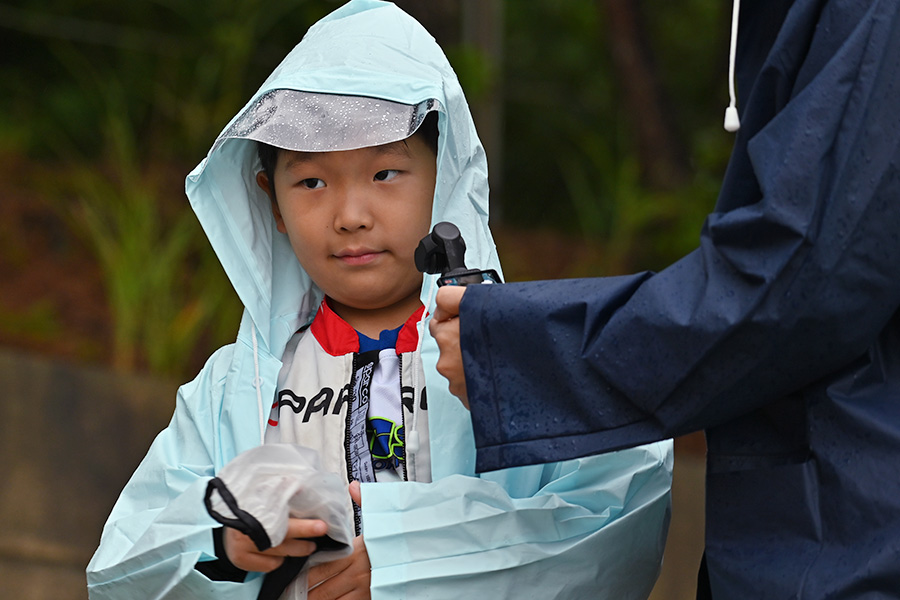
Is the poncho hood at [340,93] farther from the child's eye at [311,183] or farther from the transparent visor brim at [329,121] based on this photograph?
the child's eye at [311,183]

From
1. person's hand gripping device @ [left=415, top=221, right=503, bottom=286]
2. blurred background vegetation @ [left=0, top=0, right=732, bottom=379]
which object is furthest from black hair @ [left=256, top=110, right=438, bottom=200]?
blurred background vegetation @ [left=0, top=0, right=732, bottom=379]

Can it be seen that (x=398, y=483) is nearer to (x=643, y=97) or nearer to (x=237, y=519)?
(x=237, y=519)

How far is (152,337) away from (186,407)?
8.75ft

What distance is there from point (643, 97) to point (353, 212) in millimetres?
3668

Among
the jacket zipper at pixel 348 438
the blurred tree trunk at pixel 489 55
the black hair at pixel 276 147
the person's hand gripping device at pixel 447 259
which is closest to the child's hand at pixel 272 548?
the jacket zipper at pixel 348 438

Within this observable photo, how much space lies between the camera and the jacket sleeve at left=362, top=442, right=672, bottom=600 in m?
1.82

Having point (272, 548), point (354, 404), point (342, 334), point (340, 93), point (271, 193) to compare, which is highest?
point (340, 93)

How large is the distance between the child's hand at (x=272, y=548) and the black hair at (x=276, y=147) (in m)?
0.81

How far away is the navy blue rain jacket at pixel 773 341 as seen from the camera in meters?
1.41

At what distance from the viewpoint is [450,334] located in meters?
1.70

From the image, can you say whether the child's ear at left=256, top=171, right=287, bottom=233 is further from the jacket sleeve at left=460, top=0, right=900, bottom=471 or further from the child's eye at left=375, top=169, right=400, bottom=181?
the jacket sleeve at left=460, top=0, right=900, bottom=471

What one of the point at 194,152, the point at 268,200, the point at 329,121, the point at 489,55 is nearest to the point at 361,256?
the point at 329,121

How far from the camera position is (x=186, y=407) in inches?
85.2

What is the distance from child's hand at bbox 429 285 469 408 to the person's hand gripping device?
0.05 m
